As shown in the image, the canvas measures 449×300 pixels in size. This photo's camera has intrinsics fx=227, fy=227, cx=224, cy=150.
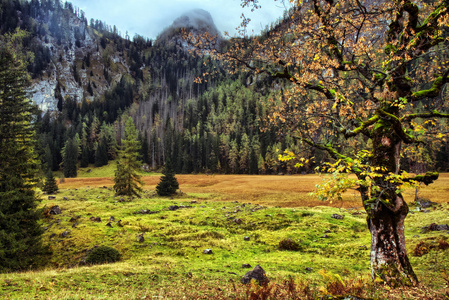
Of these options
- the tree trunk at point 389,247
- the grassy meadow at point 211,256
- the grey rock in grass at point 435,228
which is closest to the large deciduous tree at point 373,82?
the tree trunk at point 389,247

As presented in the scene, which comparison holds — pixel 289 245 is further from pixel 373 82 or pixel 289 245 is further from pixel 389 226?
pixel 373 82

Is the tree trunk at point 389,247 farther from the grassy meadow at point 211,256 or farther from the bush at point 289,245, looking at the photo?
the bush at point 289,245

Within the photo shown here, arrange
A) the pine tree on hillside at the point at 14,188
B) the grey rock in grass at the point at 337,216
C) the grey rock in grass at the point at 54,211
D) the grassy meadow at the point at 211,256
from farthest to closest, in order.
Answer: the grey rock in grass at the point at 54,211, the grey rock in grass at the point at 337,216, the pine tree on hillside at the point at 14,188, the grassy meadow at the point at 211,256

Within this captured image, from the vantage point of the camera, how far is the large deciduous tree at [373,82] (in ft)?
23.7

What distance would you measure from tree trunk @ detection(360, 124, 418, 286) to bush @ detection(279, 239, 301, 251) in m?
8.30

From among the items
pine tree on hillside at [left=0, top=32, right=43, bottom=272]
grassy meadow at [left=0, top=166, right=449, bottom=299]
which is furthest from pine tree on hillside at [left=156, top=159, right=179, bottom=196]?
pine tree on hillside at [left=0, top=32, right=43, bottom=272]

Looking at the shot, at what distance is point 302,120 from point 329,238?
37.7 feet

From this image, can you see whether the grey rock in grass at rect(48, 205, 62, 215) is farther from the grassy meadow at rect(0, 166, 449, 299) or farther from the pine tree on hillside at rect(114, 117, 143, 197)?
the pine tree on hillside at rect(114, 117, 143, 197)

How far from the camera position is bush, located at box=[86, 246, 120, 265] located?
42.1 feet

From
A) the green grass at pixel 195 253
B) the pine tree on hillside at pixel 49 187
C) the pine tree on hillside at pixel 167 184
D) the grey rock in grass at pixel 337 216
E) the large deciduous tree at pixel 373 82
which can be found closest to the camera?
the large deciduous tree at pixel 373 82

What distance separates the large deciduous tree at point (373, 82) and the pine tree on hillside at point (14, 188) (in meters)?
15.1

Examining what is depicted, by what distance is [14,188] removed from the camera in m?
14.6

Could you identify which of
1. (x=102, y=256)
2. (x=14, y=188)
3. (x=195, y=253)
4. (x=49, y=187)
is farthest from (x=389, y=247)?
(x=49, y=187)

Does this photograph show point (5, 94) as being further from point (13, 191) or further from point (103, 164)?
point (103, 164)
